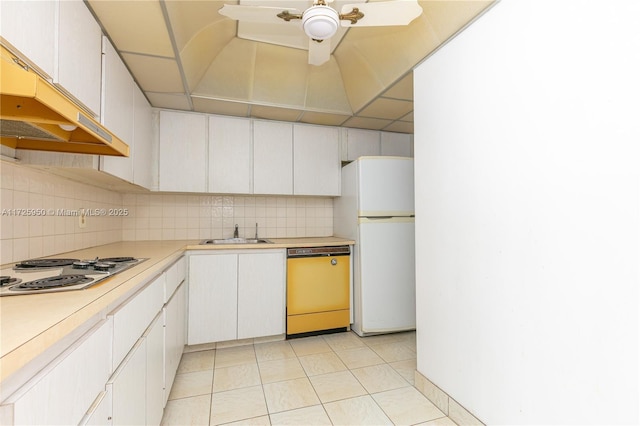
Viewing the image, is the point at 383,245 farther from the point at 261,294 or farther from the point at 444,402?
the point at 444,402

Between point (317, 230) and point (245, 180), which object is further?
point (317, 230)

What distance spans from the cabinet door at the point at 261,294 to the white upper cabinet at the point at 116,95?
1.20 m

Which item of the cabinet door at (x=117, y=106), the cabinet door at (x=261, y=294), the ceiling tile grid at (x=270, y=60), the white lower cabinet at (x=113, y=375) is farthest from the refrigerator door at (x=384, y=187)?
the cabinet door at (x=117, y=106)

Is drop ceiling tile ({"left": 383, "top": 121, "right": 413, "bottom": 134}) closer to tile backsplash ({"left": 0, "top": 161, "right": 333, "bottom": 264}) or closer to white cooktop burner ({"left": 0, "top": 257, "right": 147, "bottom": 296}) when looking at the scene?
tile backsplash ({"left": 0, "top": 161, "right": 333, "bottom": 264})

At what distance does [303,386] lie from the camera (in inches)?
80.4

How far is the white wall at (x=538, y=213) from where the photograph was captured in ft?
3.29

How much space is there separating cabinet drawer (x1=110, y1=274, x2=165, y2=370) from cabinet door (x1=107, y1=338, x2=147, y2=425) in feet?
0.13

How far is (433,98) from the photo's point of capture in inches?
73.0

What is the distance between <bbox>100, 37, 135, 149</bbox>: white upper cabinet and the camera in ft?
5.52

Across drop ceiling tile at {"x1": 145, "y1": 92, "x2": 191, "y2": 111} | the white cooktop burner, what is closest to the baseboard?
the white cooktop burner

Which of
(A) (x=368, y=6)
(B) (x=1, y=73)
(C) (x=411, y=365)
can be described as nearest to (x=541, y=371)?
(C) (x=411, y=365)

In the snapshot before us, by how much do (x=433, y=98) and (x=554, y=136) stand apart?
2.65 ft

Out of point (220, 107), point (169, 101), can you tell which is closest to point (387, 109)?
point (220, 107)

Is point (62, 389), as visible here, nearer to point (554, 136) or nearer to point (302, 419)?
point (302, 419)
